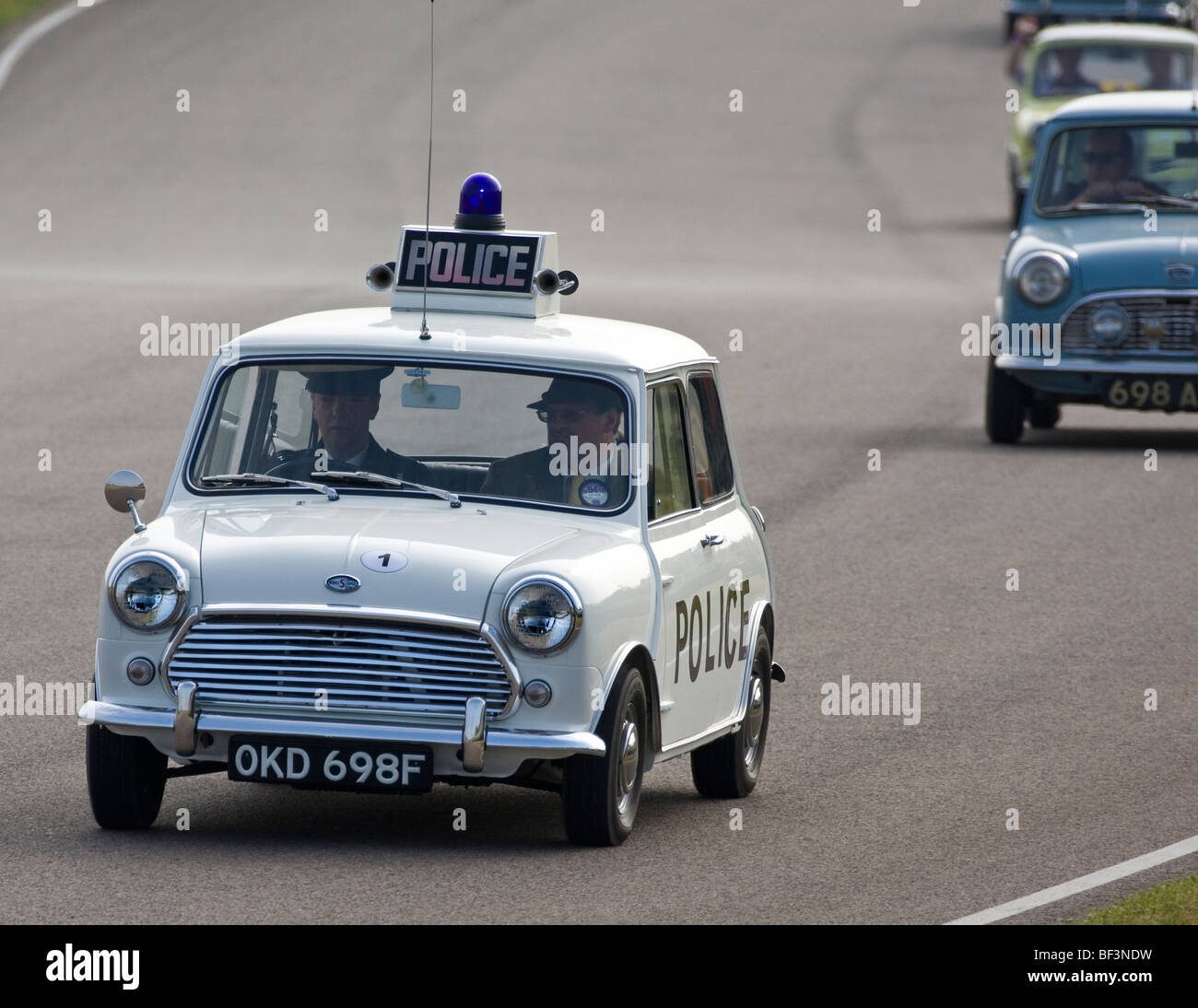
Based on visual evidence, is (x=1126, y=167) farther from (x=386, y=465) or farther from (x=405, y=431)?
(x=386, y=465)

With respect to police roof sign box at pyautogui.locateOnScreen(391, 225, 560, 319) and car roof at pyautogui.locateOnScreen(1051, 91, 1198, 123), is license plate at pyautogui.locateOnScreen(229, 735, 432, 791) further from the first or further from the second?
car roof at pyautogui.locateOnScreen(1051, 91, 1198, 123)

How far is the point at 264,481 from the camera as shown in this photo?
8109 millimetres

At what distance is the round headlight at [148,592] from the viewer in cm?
736

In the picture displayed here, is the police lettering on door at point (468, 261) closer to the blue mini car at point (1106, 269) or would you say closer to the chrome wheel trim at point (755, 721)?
the chrome wheel trim at point (755, 721)

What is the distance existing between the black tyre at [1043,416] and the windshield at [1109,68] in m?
10.6

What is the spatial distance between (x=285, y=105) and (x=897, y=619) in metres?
25.7

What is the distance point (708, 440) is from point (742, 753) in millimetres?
1103

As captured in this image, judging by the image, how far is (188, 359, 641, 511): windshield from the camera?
8.10 m

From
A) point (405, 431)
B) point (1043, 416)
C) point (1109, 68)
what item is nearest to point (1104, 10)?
point (1109, 68)

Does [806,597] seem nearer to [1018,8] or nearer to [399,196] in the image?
[399,196]
